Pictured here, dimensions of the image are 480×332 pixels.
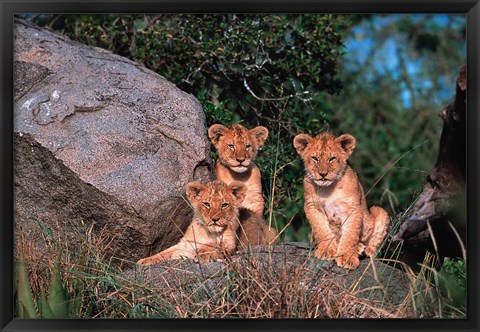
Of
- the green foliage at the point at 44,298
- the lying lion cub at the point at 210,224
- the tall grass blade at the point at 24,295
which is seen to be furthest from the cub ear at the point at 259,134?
the tall grass blade at the point at 24,295

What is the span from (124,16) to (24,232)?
12.8 ft

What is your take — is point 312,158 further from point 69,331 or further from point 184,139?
point 69,331

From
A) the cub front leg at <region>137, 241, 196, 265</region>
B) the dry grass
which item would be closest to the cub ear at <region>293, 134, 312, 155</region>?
the dry grass

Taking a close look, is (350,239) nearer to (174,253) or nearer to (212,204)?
(212,204)

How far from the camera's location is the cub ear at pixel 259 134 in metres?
10.9

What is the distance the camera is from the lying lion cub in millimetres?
9602

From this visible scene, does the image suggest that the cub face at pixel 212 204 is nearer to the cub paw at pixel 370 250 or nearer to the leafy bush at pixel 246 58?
the cub paw at pixel 370 250

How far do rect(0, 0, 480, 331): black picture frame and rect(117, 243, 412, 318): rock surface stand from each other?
0.74 ft

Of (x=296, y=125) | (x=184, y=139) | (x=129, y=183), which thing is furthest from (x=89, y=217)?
(x=296, y=125)

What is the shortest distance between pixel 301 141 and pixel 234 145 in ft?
3.06

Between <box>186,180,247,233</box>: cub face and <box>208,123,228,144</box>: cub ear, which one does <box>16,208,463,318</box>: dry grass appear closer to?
<box>186,180,247,233</box>: cub face

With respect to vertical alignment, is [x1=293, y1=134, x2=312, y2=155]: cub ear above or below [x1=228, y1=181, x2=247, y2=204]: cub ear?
above

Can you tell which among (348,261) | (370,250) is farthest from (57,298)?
(370,250)

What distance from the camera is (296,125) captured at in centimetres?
1198
